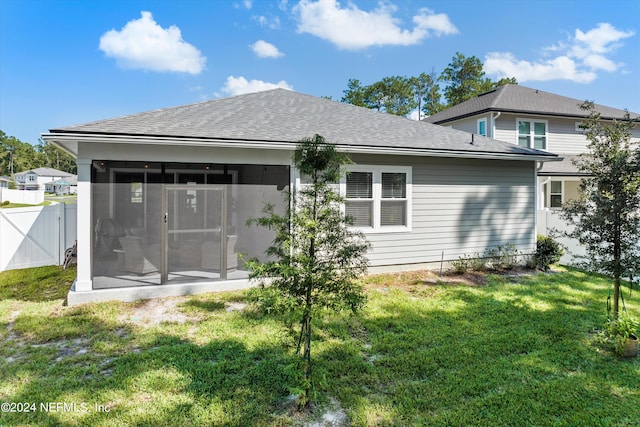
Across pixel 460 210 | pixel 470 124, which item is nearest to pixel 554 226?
pixel 460 210

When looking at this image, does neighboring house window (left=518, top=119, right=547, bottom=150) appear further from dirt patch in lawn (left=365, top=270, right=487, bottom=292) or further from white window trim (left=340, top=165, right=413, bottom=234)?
white window trim (left=340, top=165, right=413, bottom=234)

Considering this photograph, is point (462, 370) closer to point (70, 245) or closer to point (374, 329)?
→ point (374, 329)

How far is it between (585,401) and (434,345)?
159 cm

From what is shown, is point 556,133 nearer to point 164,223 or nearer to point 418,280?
point 418,280

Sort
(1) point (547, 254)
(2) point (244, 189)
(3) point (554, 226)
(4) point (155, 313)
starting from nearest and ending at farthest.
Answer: (4) point (155, 313) < (2) point (244, 189) < (1) point (547, 254) < (3) point (554, 226)

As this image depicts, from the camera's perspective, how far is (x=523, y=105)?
15898mm

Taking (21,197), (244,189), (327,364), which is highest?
(21,197)

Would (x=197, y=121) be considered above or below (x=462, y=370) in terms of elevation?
above

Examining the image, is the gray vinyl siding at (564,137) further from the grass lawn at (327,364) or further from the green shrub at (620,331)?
the green shrub at (620,331)

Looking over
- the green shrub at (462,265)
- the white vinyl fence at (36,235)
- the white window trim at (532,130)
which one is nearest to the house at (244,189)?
the green shrub at (462,265)

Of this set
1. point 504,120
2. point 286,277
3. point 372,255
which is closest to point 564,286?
point 372,255

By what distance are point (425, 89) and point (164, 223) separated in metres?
40.9

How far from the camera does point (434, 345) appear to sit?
14.8ft

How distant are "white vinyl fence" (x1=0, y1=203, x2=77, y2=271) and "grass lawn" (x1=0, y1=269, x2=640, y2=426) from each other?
304 cm
